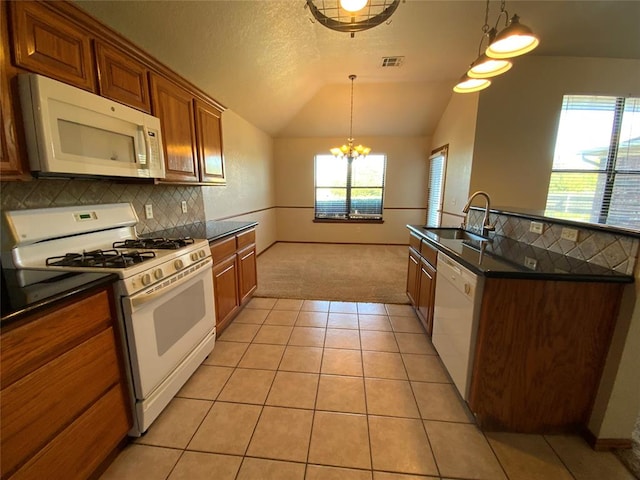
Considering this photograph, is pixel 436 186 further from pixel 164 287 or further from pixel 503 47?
pixel 164 287

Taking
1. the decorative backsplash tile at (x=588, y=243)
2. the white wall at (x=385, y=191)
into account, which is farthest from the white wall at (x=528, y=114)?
the white wall at (x=385, y=191)

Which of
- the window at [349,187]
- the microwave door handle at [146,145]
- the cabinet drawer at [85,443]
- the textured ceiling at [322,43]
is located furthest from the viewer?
the window at [349,187]

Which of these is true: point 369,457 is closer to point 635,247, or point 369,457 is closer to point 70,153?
point 635,247

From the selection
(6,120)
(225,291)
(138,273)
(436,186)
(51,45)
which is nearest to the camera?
(6,120)

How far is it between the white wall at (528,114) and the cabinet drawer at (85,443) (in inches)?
171

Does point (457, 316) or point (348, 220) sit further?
point (348, 220)

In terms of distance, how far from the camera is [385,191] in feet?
20.9

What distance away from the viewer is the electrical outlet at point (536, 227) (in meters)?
1.95


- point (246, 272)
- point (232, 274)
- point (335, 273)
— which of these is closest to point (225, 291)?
point (232, 274)

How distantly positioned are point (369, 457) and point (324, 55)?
4290 mm

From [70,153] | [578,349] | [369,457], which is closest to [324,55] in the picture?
[70,153]

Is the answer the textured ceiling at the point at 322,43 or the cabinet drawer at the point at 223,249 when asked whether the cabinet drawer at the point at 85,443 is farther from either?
the textured ceiling at the point at 322,43

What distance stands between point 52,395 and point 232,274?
5.43ft

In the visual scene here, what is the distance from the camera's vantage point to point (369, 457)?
1414 mm
